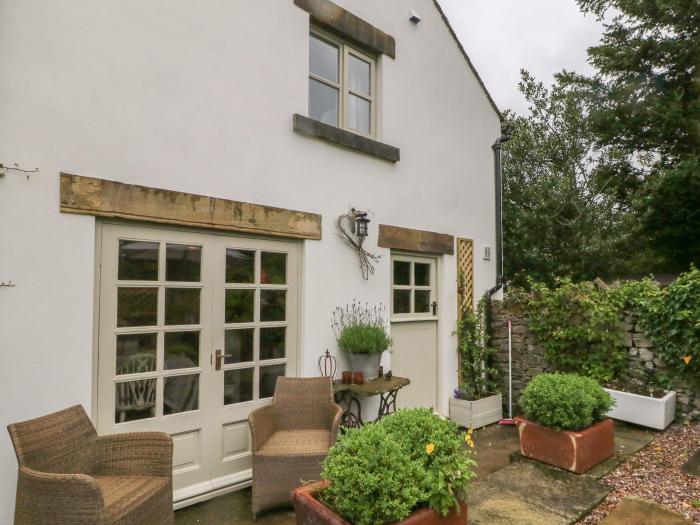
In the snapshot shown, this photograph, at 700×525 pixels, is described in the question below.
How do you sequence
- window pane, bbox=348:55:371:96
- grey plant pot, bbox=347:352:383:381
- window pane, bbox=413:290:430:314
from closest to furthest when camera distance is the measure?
grey plant pot, bbox=347:352:383:381 < window pane, bbox=348:55:371:96 < window pane, bbox=413:290:430:314

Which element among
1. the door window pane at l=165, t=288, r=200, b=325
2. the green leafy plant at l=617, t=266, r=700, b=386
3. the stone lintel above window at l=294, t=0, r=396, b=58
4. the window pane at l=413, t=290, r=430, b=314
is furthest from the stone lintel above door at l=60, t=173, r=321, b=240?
the green leafy plant at l=617, t=266, r=700, b=386

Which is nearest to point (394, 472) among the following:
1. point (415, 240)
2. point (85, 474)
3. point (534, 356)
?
point (85, 474)

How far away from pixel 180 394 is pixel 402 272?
288 centimetres

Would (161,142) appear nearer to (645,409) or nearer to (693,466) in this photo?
(693,466)

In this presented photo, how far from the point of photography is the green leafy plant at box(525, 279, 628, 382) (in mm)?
5230

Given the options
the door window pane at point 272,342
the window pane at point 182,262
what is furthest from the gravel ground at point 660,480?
the window pane at point 182,262

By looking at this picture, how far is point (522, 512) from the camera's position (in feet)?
9.75

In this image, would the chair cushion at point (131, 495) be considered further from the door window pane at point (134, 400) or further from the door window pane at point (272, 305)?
the door window pane at point (272, 305)

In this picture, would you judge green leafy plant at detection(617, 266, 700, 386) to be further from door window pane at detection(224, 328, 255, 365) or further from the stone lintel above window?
door window pane at detection(224, 328, 255, 365)

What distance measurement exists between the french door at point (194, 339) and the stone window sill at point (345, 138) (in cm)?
112

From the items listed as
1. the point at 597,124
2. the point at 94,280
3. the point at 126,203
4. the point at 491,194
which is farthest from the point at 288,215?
the point at 597,124

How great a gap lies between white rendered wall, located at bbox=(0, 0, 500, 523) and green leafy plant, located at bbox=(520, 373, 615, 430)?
181 centimetres

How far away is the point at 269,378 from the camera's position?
3.96 meters

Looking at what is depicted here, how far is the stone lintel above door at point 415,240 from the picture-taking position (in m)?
4.96
